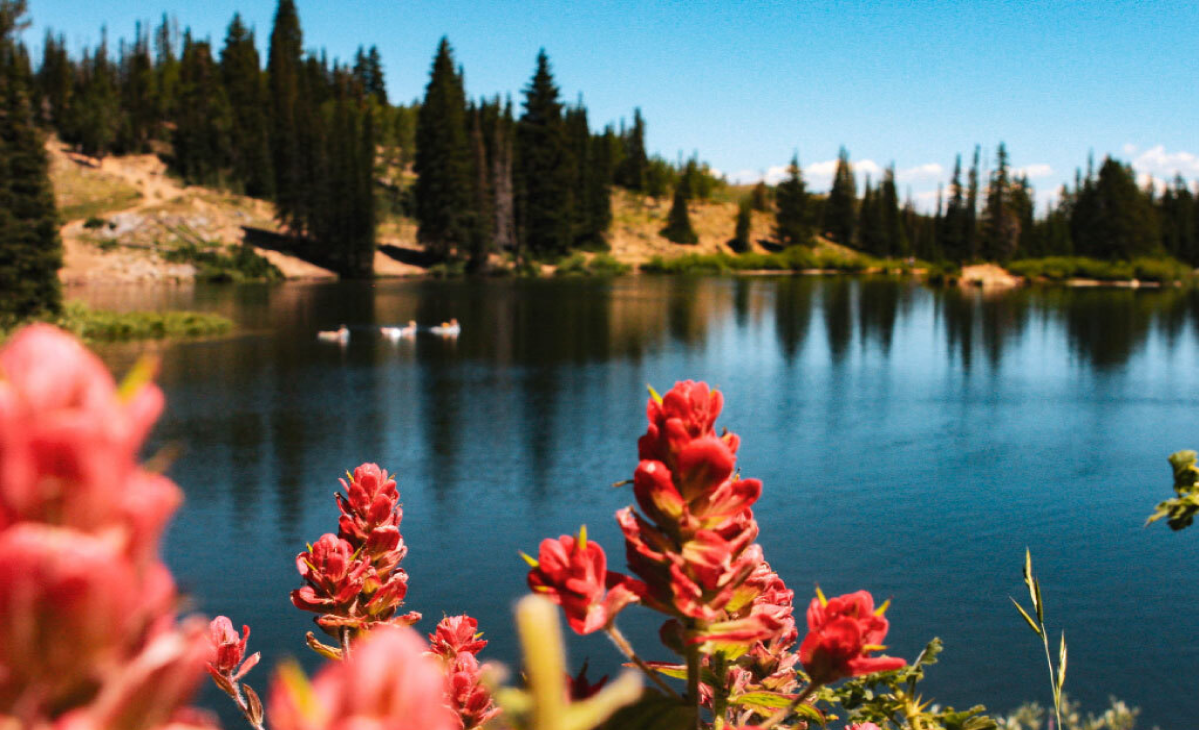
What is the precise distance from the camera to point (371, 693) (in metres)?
0.34

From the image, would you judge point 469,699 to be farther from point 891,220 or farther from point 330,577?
point 891,220

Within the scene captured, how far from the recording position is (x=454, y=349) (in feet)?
91.9

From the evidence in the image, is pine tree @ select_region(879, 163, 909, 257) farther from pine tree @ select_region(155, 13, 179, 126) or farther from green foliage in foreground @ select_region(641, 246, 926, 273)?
pine tree @ select_region(155, 13, 179, 126)

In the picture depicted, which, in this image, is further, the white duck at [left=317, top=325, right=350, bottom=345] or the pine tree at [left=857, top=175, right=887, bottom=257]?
the pine tree at [left=857, top=175, right=887, bottom=257]

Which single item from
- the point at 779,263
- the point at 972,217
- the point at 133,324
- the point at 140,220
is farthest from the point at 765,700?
the point at 972,217

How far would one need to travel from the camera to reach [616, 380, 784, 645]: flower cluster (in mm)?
810

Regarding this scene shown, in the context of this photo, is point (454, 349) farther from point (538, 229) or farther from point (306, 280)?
point (538, 229)

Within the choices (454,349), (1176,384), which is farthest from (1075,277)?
(454,349)

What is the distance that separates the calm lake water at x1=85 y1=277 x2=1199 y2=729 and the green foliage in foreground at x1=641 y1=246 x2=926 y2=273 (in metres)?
41.4

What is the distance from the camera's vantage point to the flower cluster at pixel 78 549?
344 mm

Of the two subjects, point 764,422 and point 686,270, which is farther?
point 686,270

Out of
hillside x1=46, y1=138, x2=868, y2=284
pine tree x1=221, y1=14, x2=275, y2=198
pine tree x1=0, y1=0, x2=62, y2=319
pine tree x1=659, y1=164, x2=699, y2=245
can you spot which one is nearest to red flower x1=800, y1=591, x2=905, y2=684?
pine tree x1=0, y1=0, x2=62, y2=319

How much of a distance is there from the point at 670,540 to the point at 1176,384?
24.4 metres

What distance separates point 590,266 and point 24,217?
44645mm
